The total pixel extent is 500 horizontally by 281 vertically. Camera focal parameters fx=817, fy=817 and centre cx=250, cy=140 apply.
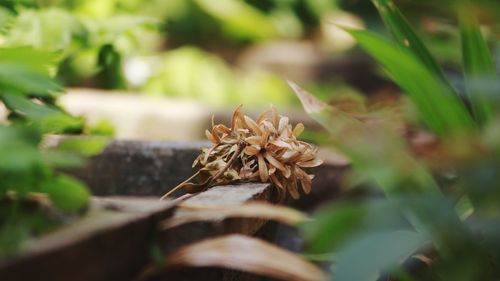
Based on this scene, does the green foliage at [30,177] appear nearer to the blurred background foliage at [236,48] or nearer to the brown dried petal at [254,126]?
the brown dried petal at [254,126]

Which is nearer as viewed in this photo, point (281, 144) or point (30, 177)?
point (30, 177)

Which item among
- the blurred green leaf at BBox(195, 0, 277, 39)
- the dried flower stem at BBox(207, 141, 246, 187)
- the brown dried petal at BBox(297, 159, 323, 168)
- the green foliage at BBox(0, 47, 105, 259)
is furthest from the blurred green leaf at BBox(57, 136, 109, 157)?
the blurred green leaf at BBox(195, 0, 277, 39)

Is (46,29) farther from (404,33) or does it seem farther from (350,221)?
(350,221)

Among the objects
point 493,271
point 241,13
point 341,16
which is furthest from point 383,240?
point 341,16

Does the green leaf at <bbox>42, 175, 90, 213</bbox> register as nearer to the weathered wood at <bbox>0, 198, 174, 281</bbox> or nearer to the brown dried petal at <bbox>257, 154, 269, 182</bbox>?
the weathered wood at <bbox>0, 198, 174, 281</bbox>

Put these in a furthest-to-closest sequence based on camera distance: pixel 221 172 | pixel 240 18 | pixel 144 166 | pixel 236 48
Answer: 1. pixel 236 48
2. pixel 240 18
3. pixel 144 166
4. pixel 221 172

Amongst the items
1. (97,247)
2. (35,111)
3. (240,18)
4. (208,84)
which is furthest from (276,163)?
(240,18)
